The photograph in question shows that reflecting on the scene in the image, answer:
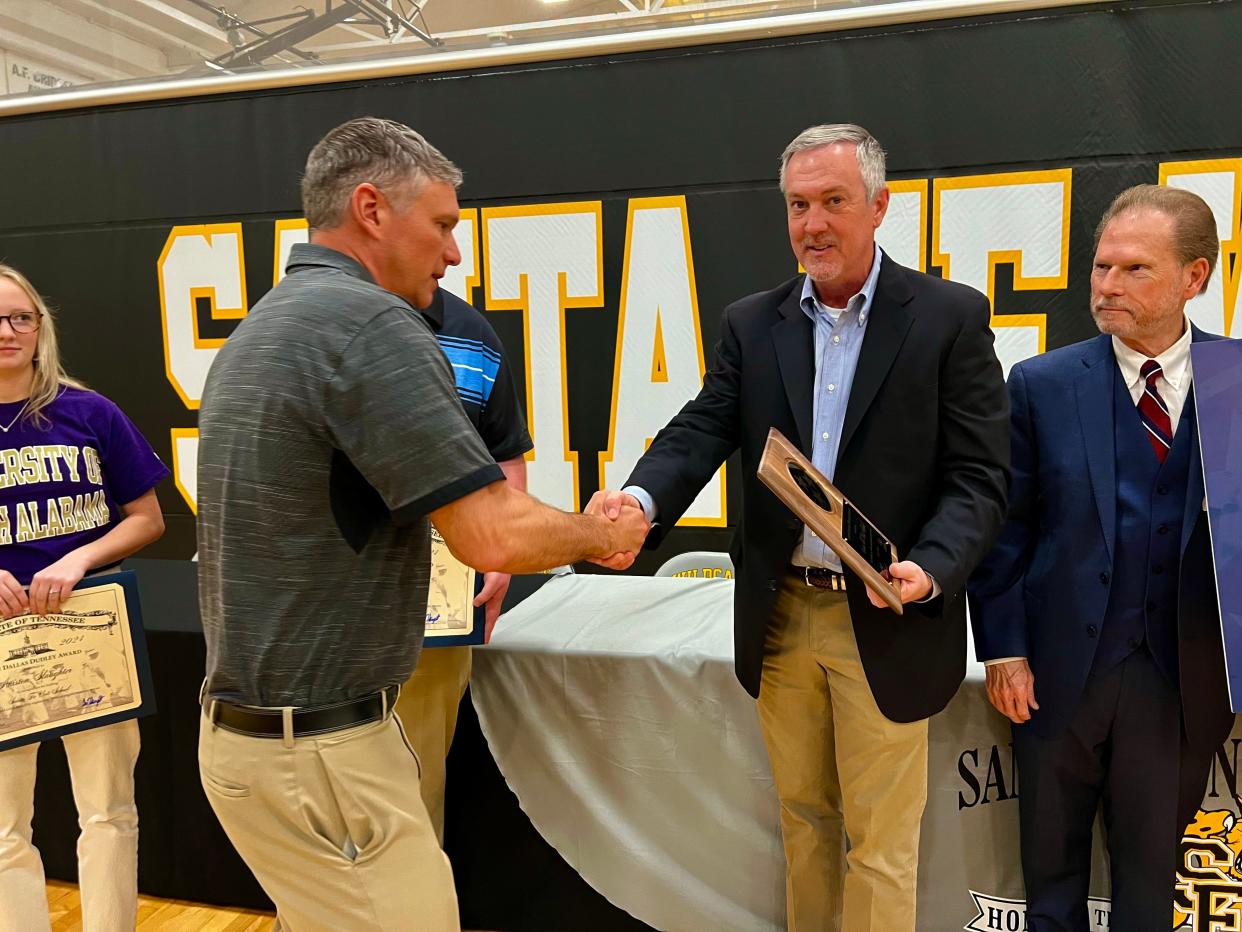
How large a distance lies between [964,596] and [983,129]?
79.1 inches

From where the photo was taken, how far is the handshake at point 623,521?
1.52m

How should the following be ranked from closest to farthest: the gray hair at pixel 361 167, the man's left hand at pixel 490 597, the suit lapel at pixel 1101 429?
the gray hair at pixel 361 167
the suit lapel at pixel 1101 429
the man's left hand at pixel 490 597

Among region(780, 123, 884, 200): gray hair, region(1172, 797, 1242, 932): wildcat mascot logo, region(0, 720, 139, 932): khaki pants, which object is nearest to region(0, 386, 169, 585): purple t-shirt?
region(0, 720, 139, 932): khaki pants

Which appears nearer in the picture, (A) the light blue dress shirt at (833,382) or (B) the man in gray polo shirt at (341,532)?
(B) the man in gray polo shirt at (341,532)

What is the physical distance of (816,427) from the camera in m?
1.52

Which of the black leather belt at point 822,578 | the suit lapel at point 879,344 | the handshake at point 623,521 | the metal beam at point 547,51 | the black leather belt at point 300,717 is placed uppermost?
the metal beam at point 547,51

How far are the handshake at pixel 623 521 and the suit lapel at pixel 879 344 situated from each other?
0.37 metres

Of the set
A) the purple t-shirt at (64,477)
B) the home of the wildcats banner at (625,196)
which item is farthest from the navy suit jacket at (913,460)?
the home of the wildcats banner at (625,196)

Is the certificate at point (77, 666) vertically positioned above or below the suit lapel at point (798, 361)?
below

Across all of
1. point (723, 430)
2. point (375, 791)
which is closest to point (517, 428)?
point (723, 430)

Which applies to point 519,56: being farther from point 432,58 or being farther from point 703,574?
point 703,574

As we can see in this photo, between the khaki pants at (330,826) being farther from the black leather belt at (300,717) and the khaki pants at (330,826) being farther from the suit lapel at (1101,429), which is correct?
the suit lapel at (1101,429)

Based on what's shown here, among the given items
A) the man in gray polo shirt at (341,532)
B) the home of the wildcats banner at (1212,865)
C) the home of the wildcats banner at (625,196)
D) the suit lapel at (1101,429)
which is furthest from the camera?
the home of the wildcats banner at (625,196)

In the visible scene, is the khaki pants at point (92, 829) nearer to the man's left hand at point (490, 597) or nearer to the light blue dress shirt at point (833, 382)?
the man's left hand at point (490, 597)
